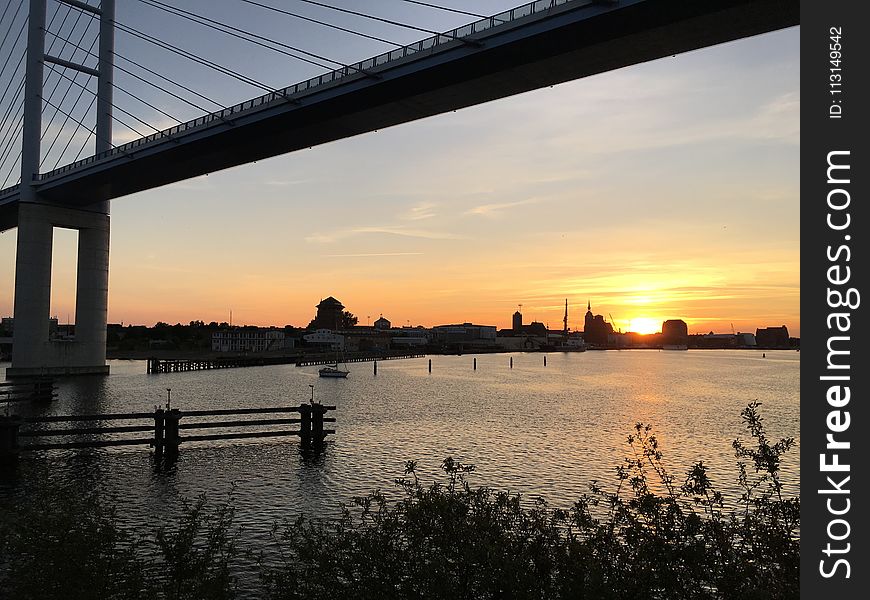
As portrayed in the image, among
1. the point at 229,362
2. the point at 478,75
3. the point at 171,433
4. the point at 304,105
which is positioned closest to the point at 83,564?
the point at 171,433

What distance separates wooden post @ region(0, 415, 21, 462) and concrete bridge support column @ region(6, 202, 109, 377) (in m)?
42.4

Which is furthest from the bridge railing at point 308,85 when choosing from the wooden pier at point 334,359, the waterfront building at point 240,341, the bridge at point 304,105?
the waterfront building at point 240,341

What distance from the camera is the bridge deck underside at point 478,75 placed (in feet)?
101

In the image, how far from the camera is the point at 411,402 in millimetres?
56938

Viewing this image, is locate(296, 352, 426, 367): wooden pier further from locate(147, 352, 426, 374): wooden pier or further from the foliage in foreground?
the foliage in foreground

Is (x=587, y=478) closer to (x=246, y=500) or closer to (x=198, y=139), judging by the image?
(x=246, y=500)

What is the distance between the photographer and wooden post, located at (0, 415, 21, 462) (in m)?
23.2

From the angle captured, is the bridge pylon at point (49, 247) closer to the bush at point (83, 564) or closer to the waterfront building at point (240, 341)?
the bush at point (83, 564)

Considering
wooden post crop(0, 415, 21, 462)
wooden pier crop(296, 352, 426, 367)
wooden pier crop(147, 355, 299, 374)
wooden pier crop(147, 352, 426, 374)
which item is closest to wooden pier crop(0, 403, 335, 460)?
wooden post crop(0, 415, 21, 462)

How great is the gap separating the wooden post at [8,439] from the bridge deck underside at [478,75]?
26457 mm

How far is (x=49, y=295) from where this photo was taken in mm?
62812

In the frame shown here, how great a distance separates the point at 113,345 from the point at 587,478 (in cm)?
17741

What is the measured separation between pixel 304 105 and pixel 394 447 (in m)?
23.9
